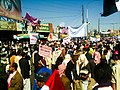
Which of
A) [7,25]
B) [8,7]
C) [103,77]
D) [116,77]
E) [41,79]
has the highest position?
[8,7]

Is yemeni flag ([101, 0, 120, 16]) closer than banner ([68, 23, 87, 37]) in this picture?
Yes

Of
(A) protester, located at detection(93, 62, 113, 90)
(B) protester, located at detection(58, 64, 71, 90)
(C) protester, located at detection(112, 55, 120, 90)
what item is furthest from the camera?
(C) protester, located at detection(112, 55, 120, 90)

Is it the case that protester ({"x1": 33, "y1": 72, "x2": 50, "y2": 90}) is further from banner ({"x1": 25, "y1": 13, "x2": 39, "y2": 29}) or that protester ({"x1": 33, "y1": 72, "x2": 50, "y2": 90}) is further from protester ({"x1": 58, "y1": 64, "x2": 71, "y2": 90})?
banner ({"x1": 25, "y1": 13, "x2": 39, "y2": 29})

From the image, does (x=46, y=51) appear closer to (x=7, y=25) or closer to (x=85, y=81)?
(x=85, y=81)

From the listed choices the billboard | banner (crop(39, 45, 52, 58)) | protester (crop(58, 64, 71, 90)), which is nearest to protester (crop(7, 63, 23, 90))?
protester (crop(58, 64, 71, 90))

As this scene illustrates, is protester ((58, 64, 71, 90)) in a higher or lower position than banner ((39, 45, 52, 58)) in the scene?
lower

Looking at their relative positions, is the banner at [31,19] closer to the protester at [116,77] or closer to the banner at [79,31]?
the banner at [79,31]

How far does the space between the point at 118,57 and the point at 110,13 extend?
2.30m

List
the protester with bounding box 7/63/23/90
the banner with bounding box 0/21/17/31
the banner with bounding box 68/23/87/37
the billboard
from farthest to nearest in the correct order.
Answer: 1. the banner with bounding box 0/21/17/31
2. the billboard
3. the banner with bounding box 68/23/87/37
4. the protester with bounding box 7/63/23/90

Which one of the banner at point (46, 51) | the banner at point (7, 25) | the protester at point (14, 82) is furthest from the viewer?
the banner at point (7, 25)

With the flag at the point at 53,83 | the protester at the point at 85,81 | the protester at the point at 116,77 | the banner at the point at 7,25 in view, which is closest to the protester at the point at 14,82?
the protester at the point at 85,81

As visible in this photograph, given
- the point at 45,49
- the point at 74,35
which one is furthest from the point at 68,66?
the point at 74,35

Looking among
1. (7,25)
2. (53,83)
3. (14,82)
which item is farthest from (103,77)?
(7,25)

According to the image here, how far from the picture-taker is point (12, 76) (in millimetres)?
7410
